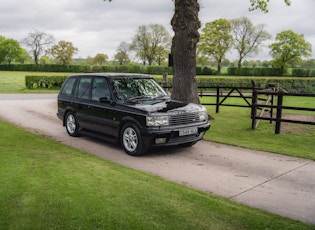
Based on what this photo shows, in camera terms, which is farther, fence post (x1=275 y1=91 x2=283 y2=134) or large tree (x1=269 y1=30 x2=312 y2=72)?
large tree (x1=269 y1=30 x2=312 y2=72)

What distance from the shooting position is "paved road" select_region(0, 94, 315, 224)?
202 inches

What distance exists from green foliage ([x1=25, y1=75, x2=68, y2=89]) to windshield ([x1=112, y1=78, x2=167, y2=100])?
2431 cm

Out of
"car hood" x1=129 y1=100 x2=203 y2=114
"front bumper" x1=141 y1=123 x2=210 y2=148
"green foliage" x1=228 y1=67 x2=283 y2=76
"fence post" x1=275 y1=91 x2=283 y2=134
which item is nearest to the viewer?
"front bumper" x1=141 y1=123 x2=210 y2=148

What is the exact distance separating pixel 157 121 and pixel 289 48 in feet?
238

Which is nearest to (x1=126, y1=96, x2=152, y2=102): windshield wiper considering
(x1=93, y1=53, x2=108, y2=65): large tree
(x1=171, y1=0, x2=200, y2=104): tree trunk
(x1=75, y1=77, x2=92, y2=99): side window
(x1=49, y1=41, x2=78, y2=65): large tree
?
(x1=75, y1=77, x2=92, y2=99): side window

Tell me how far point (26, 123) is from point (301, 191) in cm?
981

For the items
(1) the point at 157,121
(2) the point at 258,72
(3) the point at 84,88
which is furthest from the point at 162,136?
(2) the point at 258,72

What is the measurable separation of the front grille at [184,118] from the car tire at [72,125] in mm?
3478

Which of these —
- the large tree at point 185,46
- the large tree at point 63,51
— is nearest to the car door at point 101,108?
the large tree at point 185,46

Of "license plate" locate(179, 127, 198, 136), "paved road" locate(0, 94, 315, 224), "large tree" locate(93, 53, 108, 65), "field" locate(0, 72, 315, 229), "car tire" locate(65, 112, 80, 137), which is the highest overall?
"large tree" locate(93, 53, 108, 65)

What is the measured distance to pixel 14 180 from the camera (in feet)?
17.7

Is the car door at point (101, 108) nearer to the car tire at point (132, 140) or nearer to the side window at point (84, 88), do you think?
the side window at point (84, 88)

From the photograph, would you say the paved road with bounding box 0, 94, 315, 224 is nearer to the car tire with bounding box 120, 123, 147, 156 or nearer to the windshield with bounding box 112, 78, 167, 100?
the car tire with bounding box 120, 123, 147, 156

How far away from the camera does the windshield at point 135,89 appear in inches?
334
